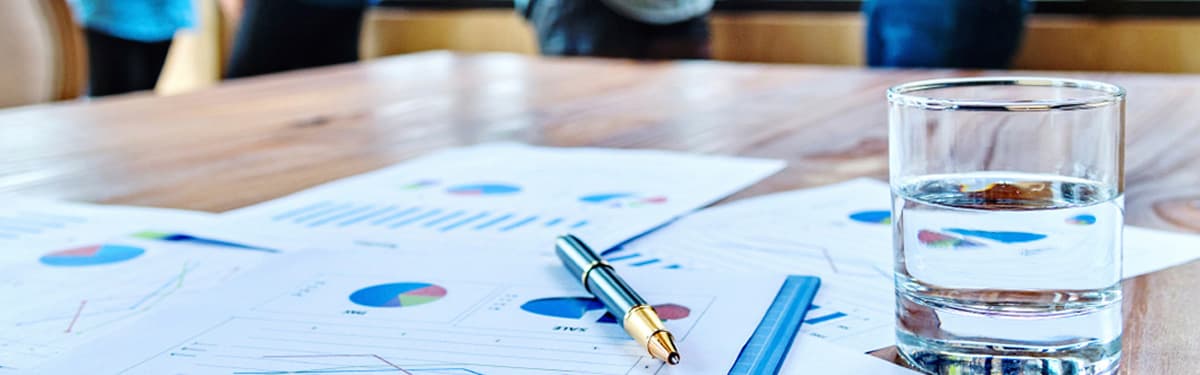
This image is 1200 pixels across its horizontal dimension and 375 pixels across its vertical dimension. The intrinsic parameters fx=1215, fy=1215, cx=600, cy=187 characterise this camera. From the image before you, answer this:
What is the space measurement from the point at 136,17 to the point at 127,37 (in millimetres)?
68

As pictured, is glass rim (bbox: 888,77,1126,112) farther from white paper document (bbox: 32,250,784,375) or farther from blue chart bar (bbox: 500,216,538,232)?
blue chart bar (bbox: 500,216,538,232)

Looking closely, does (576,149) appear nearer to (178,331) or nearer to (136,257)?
(136,257)

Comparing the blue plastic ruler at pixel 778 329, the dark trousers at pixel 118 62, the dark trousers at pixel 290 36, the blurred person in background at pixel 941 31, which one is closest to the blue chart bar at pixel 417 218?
the blue plastic ruler at pixel 778 329

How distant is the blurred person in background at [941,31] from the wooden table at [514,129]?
2.98 ft

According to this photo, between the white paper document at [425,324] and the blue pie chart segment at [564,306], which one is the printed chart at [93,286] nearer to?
the white paper document at [425,324]

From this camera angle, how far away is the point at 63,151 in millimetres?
1008

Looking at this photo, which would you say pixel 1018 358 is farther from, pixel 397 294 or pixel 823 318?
pixel 397 294

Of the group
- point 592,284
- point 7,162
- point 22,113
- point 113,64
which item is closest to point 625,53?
point 113,64

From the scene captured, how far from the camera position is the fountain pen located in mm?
443

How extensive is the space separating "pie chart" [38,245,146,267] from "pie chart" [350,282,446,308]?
0.56 feet

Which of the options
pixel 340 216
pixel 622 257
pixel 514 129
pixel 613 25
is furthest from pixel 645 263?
pixel 613 25

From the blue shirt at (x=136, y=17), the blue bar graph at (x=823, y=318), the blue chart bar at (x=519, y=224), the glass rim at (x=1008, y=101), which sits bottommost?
the blue shirt at (x=136, y=17)

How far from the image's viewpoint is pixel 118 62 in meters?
2.94

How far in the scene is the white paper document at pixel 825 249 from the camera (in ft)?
1.70
